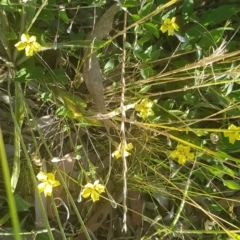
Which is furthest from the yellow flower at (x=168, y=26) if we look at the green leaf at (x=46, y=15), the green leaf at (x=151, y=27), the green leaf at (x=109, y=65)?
the green leaf at (x=46, y=15)

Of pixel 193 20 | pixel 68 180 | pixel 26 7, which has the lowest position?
pixel 68 180

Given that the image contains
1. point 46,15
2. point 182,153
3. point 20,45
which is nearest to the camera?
point 20,45

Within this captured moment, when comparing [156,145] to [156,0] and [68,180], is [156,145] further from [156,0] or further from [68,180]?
[156,0]

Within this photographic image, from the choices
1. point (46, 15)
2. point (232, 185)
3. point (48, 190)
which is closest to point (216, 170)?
point (232, 185)

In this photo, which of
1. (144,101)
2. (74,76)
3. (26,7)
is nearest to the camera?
(26,7)

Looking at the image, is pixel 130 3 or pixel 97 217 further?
pixel 97 217

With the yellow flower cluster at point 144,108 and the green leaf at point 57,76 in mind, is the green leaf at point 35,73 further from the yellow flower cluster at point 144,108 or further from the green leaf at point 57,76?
the yellow flower cluster at point 144,108

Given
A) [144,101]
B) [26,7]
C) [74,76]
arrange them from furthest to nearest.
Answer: [74,76]
[144,101]
[26,7]

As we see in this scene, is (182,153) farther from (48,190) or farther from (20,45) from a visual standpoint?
(20,45)

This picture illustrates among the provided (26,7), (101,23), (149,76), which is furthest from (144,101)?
(26,7)

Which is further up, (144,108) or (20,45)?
(20,45)

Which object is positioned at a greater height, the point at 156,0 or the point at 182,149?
the point at 156,0
